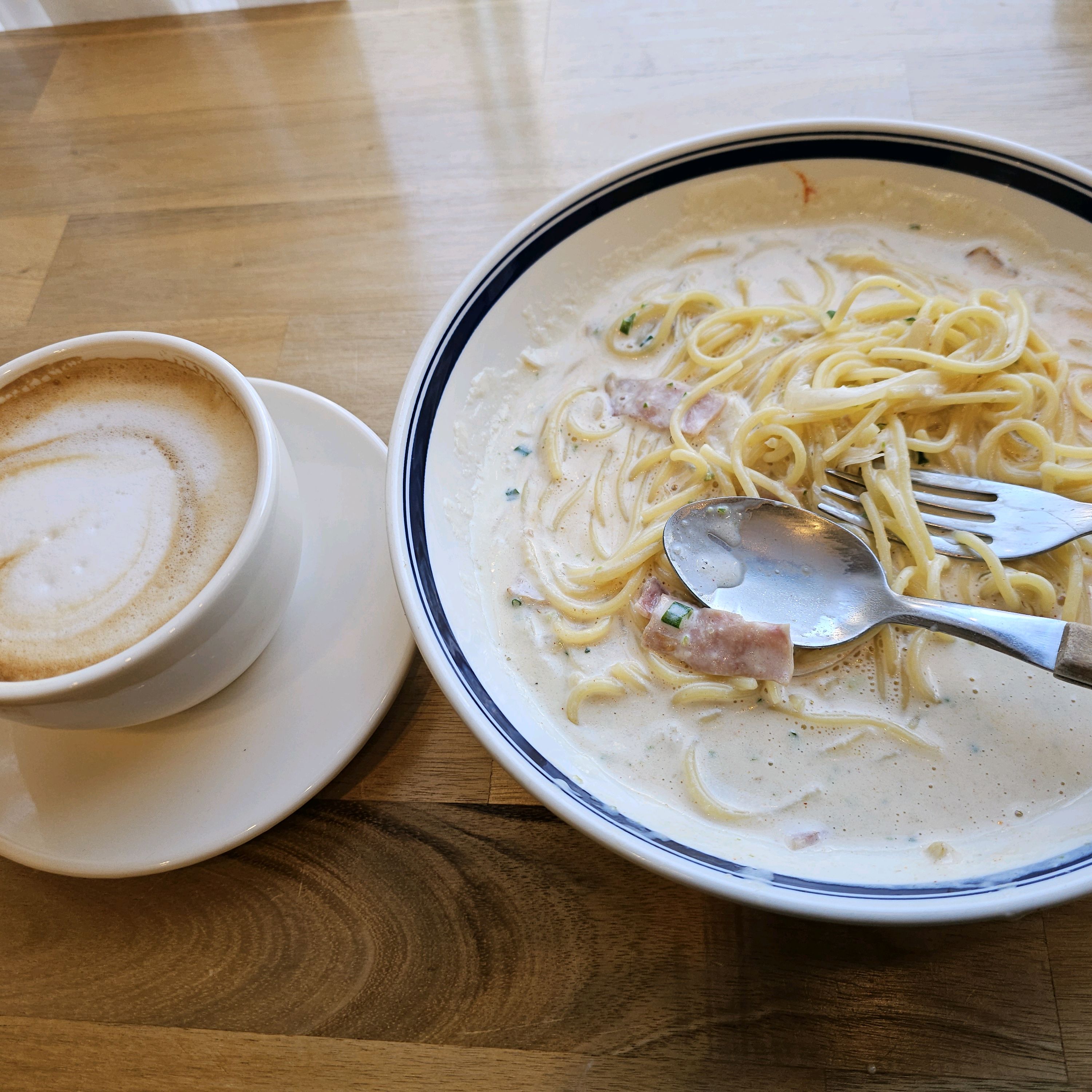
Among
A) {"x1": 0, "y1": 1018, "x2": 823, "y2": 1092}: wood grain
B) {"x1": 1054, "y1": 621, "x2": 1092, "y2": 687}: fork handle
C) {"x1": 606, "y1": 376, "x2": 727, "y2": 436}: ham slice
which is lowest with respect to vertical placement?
{"x1": 0, "y1": 1018, "x2": 823, "y2": 1092}: wood grain

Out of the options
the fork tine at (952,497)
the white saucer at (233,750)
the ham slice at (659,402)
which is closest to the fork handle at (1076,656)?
the fork tine at (952,497)

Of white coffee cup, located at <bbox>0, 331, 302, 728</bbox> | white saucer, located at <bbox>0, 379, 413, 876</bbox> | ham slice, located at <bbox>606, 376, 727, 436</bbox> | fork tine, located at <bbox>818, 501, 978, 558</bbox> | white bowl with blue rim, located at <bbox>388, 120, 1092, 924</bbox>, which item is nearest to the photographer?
white bowl with blue rim, located at <bbox>388, 120, 1092, 924</bbox>

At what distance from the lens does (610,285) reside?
4.66 feet

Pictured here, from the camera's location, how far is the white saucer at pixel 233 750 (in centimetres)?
102

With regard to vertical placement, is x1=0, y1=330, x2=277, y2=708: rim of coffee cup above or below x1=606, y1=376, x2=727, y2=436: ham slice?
above

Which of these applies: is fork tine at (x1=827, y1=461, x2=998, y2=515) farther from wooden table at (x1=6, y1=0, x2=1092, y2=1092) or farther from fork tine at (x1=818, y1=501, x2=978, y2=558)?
wooden table at (x1=6, y1=0, x2=1092, y2=1092)

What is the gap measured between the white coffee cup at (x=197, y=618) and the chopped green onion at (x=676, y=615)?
51cm

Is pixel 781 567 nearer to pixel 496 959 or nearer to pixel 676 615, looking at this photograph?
pixel 676 615

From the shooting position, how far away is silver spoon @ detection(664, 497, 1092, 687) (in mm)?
1028

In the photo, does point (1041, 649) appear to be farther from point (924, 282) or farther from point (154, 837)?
point (154, 837)

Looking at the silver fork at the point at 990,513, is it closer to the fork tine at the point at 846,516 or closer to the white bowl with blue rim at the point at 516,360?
the fork tine at the point at 846,516

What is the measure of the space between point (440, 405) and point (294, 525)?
0.88 ft

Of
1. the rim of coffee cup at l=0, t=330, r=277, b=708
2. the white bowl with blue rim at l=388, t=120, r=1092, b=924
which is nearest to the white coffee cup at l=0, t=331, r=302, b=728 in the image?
the rim of coffee cup at l=0, t=330, r=277, b=708

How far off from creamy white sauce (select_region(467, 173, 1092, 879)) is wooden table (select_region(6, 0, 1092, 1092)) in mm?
120
